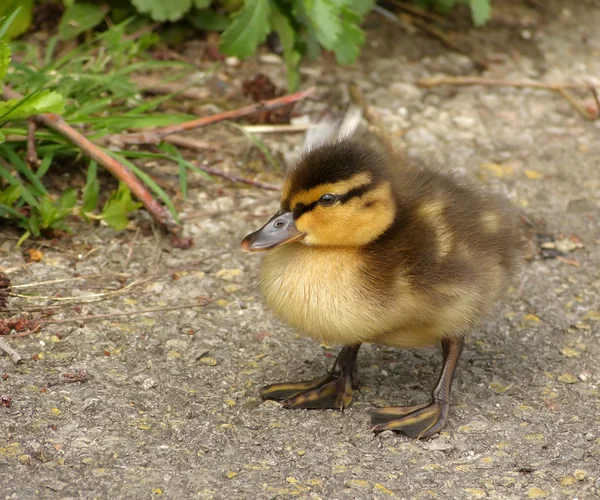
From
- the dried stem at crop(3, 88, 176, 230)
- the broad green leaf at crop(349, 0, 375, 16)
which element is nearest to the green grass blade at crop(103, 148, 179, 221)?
the dried stem at crop(3, 88, 176, 230)

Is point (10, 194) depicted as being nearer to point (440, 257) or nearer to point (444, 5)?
point (440, 257)

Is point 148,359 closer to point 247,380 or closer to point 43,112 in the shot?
point 247,380

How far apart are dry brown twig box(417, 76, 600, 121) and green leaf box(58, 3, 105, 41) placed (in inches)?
77.3

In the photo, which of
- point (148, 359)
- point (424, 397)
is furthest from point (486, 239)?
point (148, 359)

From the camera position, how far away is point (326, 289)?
3045mm

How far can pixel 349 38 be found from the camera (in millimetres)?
4828

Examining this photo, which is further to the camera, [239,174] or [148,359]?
[239,174]

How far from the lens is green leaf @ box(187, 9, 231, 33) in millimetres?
5531

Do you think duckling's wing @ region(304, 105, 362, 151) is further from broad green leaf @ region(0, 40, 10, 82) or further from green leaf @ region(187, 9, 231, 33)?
broad green leaf @ region(0, 40, 10, 82)

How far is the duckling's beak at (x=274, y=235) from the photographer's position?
3.05 meters

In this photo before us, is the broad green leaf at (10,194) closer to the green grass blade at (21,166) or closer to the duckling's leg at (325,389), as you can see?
the green grass blade at (21,166)

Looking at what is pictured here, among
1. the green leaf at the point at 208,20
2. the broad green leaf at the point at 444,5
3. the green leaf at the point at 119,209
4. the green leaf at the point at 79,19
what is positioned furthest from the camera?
the broad green leaf at the point at 444,5

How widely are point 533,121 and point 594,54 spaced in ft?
3.65

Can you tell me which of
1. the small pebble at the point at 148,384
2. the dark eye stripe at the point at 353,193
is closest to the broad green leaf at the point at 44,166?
the small pebble at the point at 148,384
